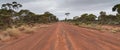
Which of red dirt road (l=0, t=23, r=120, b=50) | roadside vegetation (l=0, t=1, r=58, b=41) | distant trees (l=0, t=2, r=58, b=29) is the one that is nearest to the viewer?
red dirt road (l=0, t=23, r=120, b=50)

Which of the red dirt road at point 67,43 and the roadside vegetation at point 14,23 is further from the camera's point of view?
the roadside vegetation at point 14,23

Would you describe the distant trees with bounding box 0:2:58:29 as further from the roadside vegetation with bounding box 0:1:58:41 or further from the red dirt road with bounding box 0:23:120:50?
the red dirt road with bounding box 0:23:120:50

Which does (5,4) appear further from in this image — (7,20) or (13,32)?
(13,32)

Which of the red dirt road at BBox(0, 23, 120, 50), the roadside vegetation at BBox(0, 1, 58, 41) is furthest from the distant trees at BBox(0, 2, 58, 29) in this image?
the red dirt road at BBox(0, 23, 120, 50)

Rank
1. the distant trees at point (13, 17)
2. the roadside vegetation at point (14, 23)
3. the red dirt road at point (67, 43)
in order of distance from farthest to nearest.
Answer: the distant trees at point (13, 17) < the roadside vegetation at point (14, 23) < the red dirt road at point (67, 43)

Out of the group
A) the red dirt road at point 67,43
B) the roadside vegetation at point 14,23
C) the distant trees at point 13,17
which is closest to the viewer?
the red dirt road at point 67,43

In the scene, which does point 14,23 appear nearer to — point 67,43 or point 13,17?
point 13,17

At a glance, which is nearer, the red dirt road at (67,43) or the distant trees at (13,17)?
the red dirt road at (67,43)

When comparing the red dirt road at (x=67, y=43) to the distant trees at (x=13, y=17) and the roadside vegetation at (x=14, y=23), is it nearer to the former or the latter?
the roadside vegetation at (x=14, y=23)

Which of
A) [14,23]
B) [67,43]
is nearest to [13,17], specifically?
[14,23]

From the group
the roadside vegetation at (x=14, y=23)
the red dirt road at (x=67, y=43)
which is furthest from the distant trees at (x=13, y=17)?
the red dirt road at (x=67, y=43)

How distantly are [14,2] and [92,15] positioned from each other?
225ft

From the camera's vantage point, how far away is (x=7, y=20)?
5672cm

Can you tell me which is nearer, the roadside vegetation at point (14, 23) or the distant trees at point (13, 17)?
the roadside vegetation at point (14, 23)
